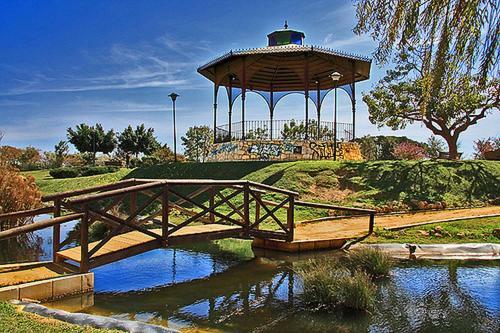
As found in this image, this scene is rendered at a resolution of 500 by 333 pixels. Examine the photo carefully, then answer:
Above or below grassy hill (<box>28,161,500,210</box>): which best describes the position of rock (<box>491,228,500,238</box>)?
below

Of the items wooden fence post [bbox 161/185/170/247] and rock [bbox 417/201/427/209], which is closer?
wooden fence post [bbox 161/185/170/247]

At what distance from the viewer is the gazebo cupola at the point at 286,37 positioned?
2120cm

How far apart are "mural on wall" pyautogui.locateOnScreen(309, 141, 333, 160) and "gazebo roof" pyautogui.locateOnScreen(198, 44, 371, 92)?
3.03 metres

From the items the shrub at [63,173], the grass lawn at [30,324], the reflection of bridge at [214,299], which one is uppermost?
the shrub at [63,173]

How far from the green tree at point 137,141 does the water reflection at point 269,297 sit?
3990 cm

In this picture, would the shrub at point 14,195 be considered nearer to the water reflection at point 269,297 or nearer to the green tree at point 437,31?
the water reflection at point 269,297

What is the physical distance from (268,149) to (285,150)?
0.83 m

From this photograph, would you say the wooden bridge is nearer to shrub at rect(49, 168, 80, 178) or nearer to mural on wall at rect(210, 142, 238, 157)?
mural on wall at rect(210, 142, 238, 157)

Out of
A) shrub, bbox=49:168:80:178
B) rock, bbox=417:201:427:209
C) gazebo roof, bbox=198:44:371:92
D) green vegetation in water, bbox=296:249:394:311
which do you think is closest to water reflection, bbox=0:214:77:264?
green vegetation in water, bbox=296:249:394:311

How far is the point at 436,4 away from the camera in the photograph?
6105 mm

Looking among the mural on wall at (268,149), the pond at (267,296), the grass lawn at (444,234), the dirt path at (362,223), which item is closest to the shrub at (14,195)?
the pond at (267,296)

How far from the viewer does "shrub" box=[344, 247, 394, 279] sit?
7.16 metres

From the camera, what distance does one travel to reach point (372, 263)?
7.20 m

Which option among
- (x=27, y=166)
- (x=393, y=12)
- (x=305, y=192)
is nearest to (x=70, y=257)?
(x=393, y=12)
